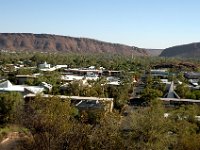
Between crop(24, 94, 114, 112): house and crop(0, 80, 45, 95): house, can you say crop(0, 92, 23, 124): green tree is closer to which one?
crop(24, 94, 114, 112): house

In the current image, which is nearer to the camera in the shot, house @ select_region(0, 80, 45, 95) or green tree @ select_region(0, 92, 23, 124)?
green tree @ select_region(0, 92, 23, 124)

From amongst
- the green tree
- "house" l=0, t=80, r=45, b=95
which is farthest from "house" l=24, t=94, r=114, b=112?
"house" l=0, t=80, r=45, b=95

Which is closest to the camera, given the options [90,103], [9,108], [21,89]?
[9,108]

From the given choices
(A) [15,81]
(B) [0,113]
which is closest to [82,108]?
(B) [0,113]

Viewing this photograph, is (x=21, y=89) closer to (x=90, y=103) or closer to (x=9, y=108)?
(x=90, y=103)

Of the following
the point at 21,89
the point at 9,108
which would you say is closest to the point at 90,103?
the point at 9,108

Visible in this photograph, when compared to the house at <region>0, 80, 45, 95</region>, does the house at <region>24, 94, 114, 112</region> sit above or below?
below

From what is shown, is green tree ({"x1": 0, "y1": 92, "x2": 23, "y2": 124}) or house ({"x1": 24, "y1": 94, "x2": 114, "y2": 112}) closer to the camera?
green tree ({"x1": 0, "y1": 92, "x2": 23, "y2": 124})

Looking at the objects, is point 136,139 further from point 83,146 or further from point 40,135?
point 40,135

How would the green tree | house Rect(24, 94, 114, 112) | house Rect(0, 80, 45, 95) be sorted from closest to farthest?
the green tree < house Rect(24, 94, 114, 112) < house Rect(0, 80, 45, 95)

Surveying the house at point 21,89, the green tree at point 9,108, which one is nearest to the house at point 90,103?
the green tree at point 9,108

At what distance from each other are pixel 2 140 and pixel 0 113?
455 centimetres

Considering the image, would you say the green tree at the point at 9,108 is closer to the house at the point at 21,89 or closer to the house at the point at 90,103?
the house at the point at 90,103

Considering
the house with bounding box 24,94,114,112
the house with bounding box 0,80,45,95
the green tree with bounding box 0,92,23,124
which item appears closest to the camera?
the green tree with bounding box 0,92,23,124
